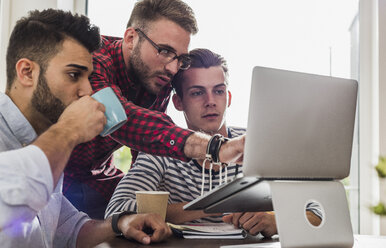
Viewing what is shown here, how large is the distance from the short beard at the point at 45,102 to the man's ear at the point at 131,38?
67cm

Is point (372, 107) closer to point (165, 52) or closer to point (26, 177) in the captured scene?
point (165, 52)

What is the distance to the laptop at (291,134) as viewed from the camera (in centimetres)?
84

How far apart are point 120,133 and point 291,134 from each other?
0.82m

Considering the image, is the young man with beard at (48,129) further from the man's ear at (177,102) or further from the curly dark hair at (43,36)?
the man's ear at (177,102)

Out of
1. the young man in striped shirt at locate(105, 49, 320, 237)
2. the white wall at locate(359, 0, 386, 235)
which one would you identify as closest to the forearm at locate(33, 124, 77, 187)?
the young man in striped shirt at locate(105, 49, 320, 237)

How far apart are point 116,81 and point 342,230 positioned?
117cm

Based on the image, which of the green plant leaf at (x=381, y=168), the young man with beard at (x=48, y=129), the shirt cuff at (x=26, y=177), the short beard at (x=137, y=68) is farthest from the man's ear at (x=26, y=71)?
the green plant leaf at (x=381, y=168)

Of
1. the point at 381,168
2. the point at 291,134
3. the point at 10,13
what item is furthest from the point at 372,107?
the point at 10,13

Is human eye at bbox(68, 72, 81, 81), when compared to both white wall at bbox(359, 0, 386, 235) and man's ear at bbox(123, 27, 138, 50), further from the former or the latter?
white wall at bbox(359, 0, 386, 235)

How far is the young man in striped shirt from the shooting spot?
1689 millimetres

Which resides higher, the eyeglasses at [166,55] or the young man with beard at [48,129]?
the eyeglasses at [166,55]

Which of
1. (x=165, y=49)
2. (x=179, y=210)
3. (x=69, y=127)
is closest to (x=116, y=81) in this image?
(x=165, y=49)

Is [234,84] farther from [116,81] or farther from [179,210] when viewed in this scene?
[179,210]

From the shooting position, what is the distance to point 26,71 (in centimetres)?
118
